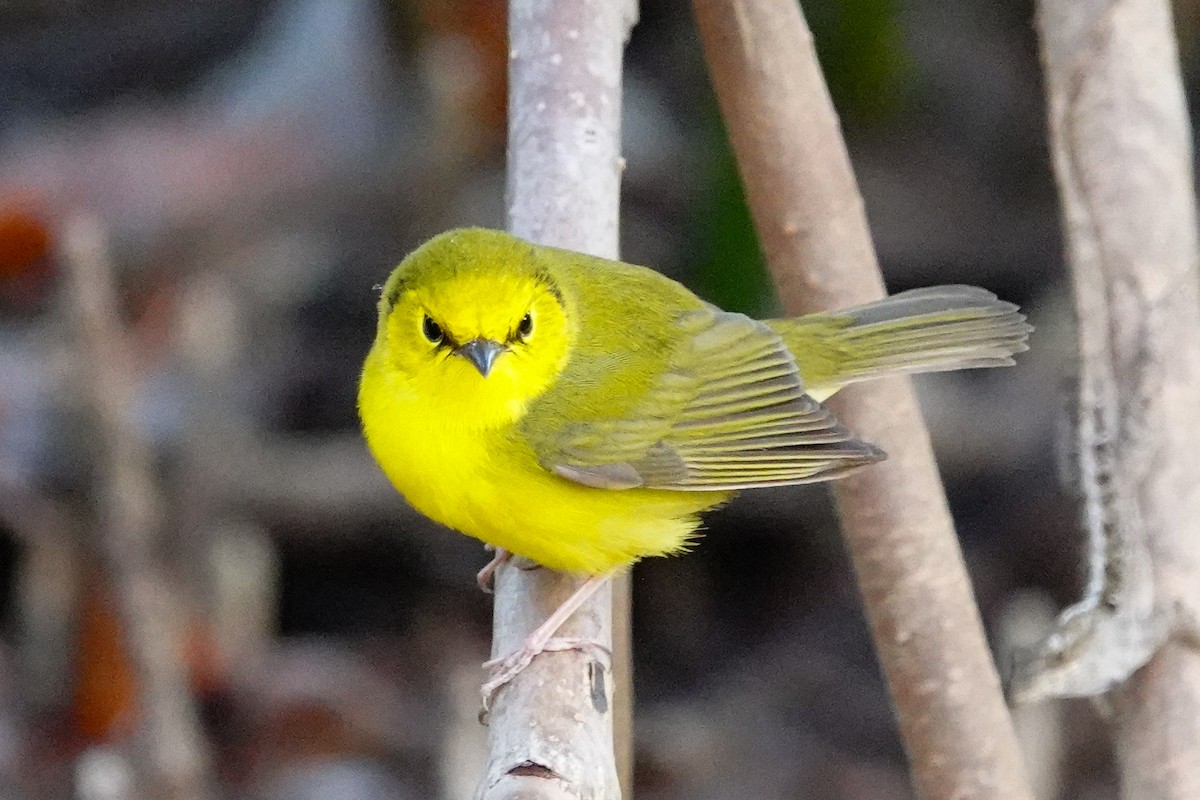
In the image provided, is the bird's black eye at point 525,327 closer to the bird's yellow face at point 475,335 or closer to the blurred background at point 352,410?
the bird's yellow face at point 475,335

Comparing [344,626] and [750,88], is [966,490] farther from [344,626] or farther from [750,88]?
[750,88]

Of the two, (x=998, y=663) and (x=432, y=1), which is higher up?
(x=432, y=1)

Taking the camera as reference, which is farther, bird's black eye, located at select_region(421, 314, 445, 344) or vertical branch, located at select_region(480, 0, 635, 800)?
bird's black eye, located at select_region(421, 314, 445, 344)

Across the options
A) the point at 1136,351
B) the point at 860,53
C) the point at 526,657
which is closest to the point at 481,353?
the point at 526,657

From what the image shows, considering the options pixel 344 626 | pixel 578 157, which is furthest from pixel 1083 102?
pixel 344 626

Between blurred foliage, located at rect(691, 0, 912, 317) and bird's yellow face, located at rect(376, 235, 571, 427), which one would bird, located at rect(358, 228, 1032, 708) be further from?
blurred foliage, located at rect(691, 0, 912, 317)

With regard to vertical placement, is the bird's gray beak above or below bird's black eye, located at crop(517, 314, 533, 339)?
below

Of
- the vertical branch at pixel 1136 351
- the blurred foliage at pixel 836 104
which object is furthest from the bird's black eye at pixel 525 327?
the blurred foliage at pixel 836 104

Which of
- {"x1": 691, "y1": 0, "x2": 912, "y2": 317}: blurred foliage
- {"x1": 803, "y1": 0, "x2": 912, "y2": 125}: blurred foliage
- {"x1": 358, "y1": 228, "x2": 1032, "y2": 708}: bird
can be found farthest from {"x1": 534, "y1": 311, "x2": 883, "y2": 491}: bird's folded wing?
{"x1": 803, "y1": 0, "x2": 912, "y2": 125}: blurred foliage
